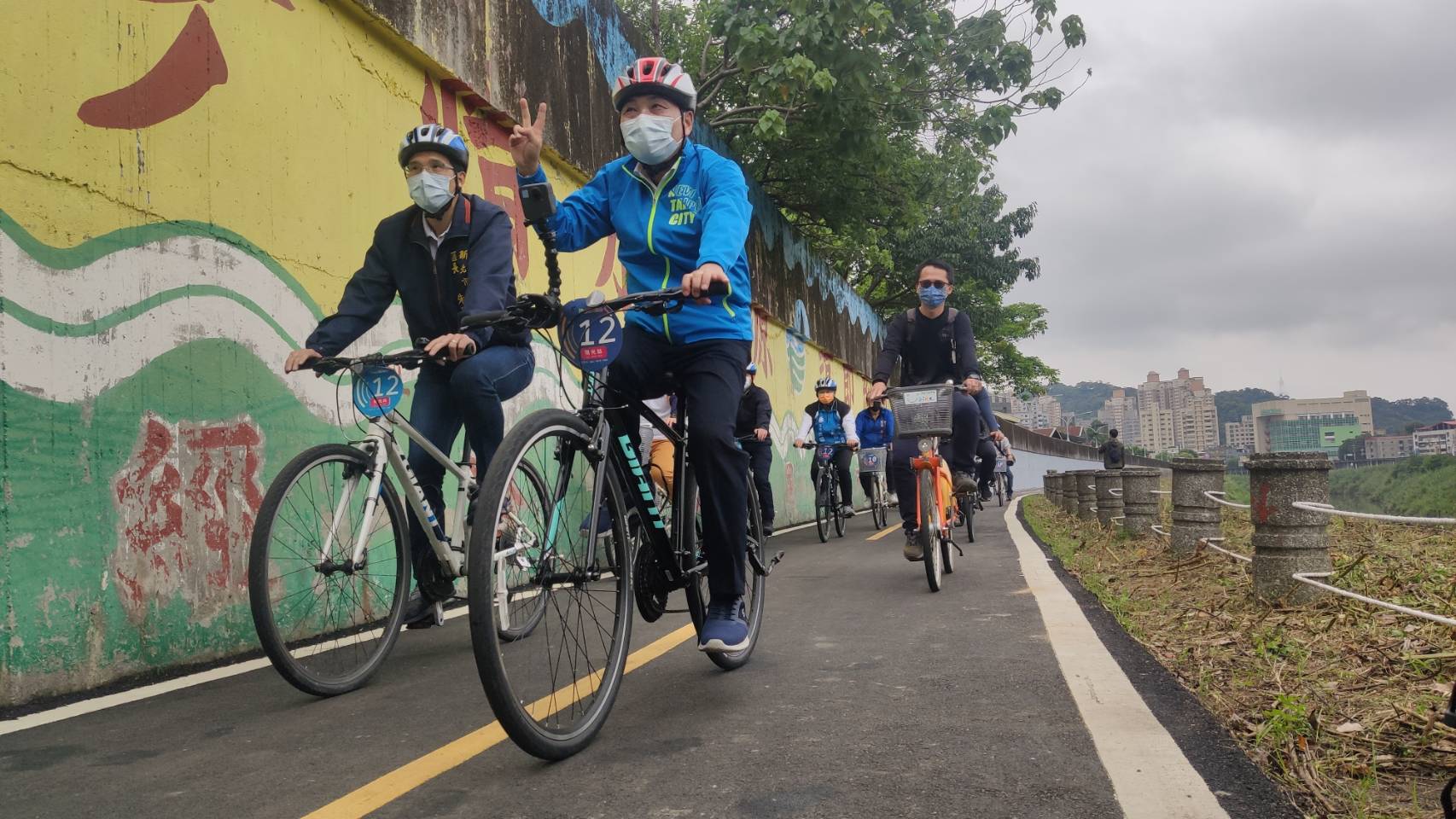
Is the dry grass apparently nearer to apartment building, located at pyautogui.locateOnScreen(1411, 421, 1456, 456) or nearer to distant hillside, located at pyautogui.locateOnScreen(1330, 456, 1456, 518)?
distant hillside, located at pyautogui.locateOnScreen(1330, 456, 1456, 518)

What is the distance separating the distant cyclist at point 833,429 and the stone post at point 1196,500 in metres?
5.27

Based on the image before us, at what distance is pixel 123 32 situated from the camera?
4242mm

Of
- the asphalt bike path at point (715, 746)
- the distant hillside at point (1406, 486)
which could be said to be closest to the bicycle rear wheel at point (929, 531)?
the asphalt bike path at point (715, 746)

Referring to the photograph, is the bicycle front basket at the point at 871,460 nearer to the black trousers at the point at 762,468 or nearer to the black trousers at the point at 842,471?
the black trousers at the point at 842,471

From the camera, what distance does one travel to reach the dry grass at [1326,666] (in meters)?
2.55

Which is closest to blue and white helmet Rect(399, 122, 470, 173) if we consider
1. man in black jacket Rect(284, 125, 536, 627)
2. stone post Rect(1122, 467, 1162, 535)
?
man in black jacket Rect(284, 125, 536, 627)

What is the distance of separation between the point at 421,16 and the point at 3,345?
3.96m

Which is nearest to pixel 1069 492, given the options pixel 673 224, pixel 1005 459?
pixel 1005 459

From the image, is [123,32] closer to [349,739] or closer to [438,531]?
[438,531]

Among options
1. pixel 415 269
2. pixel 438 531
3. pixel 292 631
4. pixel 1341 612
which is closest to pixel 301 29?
pixel 415 269

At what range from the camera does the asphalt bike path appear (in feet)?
7.78

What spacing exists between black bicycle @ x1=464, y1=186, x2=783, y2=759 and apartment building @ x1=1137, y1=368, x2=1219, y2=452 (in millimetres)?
112290

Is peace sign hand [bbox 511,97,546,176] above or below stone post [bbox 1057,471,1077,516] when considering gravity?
above

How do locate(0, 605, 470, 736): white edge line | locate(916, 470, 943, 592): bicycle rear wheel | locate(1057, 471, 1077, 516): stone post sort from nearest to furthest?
locate(0, 605, 470, 736): white edge line
locate(916, 470, 943, 592): bicycle rear wheel
locate(1057, 471, 1077, 516): stone post
